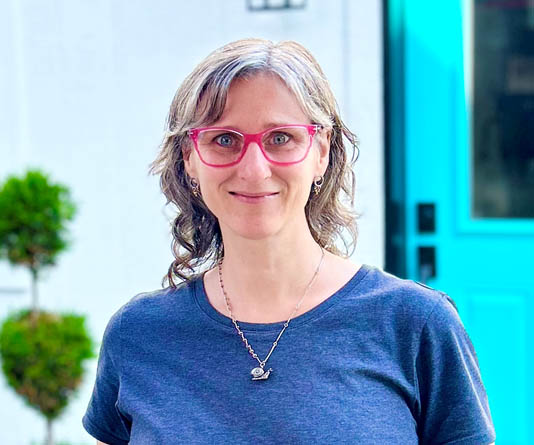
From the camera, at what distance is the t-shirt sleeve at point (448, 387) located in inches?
48.8

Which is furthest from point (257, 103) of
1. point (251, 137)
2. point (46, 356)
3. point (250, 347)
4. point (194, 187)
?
point (46, 356)

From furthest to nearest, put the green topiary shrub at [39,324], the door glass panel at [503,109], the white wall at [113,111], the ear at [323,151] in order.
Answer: the green topiary shrub at [39,324] < the white wall at [113,111] < the door glass panel at [503,109] < the ear at [323,151]

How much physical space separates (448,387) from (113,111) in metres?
2.36

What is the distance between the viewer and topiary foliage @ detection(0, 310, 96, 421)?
313cm

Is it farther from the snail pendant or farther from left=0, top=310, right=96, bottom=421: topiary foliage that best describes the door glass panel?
the snail pendant

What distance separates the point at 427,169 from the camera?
→ 297 cm

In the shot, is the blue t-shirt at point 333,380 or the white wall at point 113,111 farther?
the white wall at point 113,111

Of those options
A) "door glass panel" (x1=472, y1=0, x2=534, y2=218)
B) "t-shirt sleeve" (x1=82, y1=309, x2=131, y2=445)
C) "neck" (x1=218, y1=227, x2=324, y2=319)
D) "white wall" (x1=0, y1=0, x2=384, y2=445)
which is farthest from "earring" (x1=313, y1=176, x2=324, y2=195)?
"door glass panel" (x1=472, y1=0, x2=534, y2=218)

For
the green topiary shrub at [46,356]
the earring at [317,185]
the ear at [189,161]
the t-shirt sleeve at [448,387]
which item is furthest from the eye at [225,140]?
the green topiary shrub at [46,356]

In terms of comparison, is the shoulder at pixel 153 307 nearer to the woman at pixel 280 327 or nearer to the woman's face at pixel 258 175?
the woman at pixel 280 327

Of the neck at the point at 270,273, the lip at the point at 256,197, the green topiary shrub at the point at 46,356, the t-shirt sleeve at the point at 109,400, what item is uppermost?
the lip at the point at 256,197

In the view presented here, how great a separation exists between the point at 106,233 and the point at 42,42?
0.89 metres

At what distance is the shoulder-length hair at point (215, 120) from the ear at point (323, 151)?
0.07 feet

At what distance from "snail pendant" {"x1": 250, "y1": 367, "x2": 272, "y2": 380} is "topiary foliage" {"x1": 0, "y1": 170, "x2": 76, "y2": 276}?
6.73 feet
